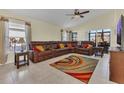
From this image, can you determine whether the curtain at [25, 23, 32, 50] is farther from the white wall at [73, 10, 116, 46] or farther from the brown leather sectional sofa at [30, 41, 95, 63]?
the white wall at [73, 10, 116, 46]

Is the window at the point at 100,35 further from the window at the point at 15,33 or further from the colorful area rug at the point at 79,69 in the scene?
the window at the point at 15,33

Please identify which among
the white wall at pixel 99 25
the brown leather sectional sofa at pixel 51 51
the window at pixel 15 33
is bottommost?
the brown leather sectional sofa at pixel 51 51

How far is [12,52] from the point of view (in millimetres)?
5332

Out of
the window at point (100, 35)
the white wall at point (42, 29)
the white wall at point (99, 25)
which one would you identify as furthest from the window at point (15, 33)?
the window at point (100, 35)

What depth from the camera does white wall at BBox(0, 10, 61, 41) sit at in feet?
18.0

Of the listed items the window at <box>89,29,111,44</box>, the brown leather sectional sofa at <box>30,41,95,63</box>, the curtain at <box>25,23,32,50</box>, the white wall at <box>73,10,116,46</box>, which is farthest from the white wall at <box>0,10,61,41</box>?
the window at <box>89,29,111,44</box>

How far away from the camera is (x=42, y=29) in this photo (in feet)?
24.0

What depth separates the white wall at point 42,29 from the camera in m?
5.49

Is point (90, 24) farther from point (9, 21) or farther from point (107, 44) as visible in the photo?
point (9, 21)

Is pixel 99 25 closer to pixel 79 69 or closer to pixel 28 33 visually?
pixel 28 33

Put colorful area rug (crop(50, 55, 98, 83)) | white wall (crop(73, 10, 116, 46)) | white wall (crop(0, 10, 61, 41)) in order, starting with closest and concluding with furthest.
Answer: colorful area rug (crop(50, 55, 98, 83)) → white wall (crop(0, 10, 61, 41)) → white wall (crop(73, 10, 116, 46))

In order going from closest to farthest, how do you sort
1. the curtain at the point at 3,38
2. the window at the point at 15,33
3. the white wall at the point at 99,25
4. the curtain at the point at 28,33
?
1. the curtain at the point at 3,38
2. the window at the point at 15,33
3. the curtain at the point at 28,33
4. the white wall at the point at 99,25

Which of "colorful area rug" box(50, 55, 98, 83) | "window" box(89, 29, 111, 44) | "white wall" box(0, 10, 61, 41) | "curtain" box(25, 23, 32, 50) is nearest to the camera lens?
"colorful area rug" box(50, 55, 98, 83)
